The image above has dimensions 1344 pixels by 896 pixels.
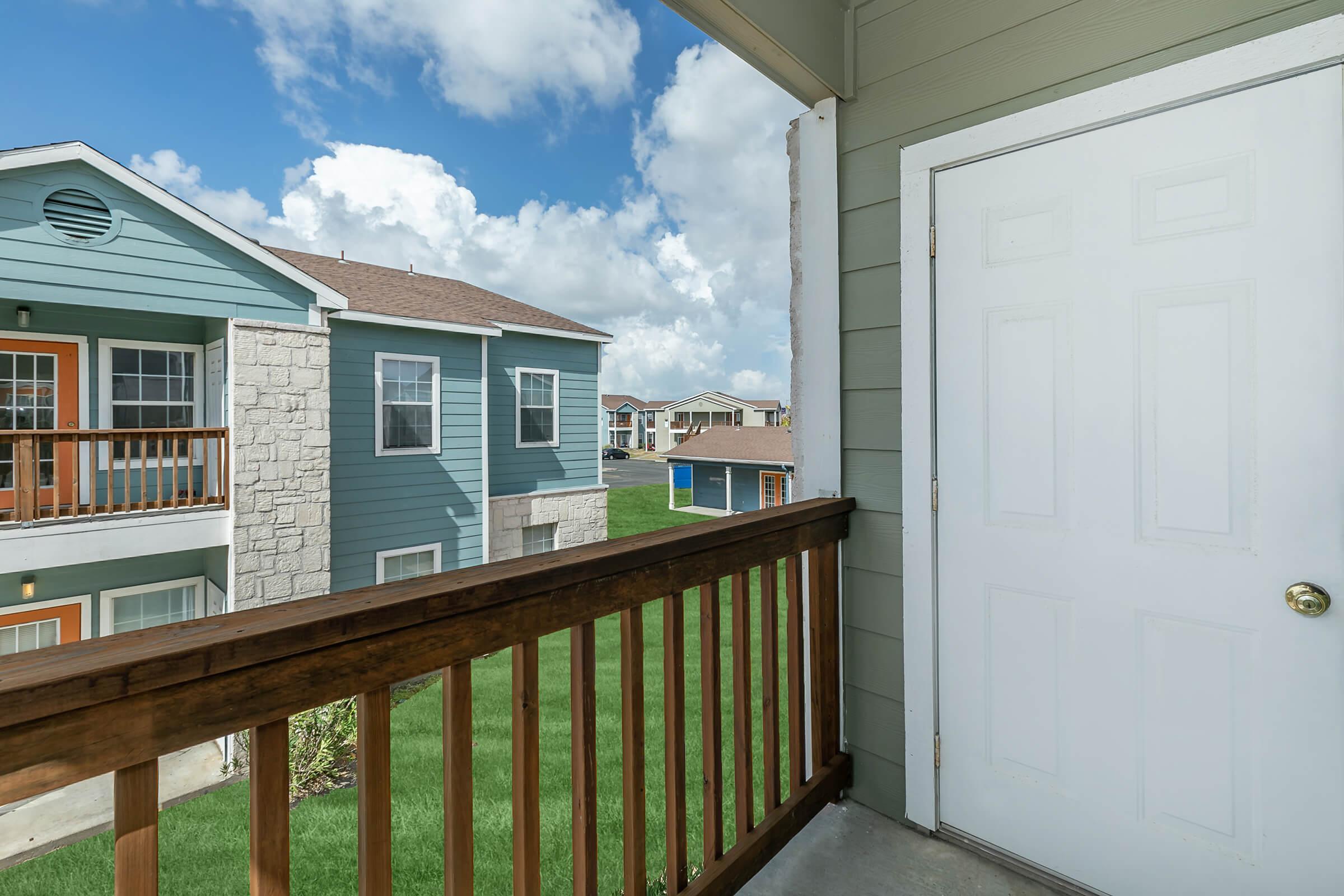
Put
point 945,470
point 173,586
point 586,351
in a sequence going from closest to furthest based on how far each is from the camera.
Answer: point 945,470 → point 173,586 → point 586,351

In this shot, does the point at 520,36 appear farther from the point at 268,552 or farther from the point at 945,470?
the point at 945,470

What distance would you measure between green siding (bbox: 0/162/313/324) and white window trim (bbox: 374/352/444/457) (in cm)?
110

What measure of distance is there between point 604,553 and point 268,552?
5.13 m

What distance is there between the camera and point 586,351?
24.5 feet

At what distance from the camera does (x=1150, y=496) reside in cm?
122

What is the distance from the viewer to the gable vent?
393 cm

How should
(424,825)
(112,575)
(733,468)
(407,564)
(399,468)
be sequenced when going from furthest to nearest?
(733,468) → (407,564) → (399,468) → (112,575) → (424,825)

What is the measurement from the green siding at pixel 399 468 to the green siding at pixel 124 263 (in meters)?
0.91

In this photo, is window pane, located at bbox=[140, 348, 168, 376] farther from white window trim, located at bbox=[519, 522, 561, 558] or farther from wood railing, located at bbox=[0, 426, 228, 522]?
white window trim, located at bbox=[519, 522, 561, 558]

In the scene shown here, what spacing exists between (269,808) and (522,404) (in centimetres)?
660

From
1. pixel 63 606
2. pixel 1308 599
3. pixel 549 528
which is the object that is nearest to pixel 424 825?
pixel 1308 599

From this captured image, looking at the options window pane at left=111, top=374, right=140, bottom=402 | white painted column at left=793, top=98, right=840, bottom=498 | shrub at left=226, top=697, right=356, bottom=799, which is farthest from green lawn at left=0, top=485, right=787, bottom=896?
window pane at left=111, top=374, right=140, bottom=402

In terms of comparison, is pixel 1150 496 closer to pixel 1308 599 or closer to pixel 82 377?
pixel 1308 599

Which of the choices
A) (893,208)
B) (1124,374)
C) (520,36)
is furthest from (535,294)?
(1124,374)
